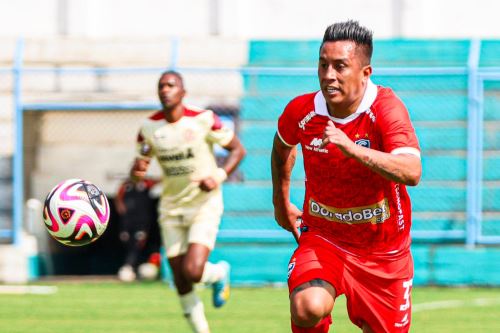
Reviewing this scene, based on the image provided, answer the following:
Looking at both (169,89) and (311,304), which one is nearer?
(311,304)

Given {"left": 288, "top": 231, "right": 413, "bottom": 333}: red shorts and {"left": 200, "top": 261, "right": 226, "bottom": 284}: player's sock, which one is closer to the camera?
{"left": 288, "top": 231, "right": 413, "bottom": 333}: red shorts

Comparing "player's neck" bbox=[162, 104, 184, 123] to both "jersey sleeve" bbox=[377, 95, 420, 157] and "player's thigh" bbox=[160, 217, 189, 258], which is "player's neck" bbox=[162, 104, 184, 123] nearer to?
"player's thigh" bbox=[160, 217, 189, 258]

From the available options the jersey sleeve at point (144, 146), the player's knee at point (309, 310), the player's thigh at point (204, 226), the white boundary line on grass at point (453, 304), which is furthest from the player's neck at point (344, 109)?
the white boundary line on grass at point (453, 304)

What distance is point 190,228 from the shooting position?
9.80m

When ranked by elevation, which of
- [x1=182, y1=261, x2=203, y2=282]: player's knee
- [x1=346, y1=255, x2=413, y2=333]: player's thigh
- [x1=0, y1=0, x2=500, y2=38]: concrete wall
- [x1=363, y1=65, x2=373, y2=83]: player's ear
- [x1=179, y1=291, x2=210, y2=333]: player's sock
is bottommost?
[x1=179, y1=291, x2=210, y2=333]: player's sock

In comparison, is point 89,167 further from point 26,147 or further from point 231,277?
point 231,277

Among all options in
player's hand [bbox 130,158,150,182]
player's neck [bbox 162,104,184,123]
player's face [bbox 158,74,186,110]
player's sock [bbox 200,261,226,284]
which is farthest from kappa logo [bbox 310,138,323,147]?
player's neck [bbox 162,104,184,123]

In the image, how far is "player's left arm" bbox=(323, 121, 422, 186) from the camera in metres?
5.20

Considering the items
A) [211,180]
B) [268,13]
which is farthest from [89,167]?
[211,180]

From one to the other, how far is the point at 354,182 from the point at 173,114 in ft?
14.9

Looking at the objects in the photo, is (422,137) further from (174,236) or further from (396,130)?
(396,130)

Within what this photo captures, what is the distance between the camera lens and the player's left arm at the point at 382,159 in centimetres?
520

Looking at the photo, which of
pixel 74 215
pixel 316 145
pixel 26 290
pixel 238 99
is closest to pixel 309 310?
pixel 316 145

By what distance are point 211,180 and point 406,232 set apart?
325 cm
